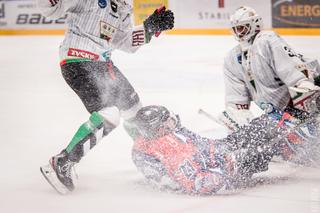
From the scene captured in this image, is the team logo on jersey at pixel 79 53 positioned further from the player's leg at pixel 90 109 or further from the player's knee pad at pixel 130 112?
the player's knee pad at pixel 130 112

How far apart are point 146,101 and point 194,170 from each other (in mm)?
Result: 1826

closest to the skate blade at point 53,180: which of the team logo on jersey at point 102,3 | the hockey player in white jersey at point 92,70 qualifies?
the hockey player in white jersey at point 92,70

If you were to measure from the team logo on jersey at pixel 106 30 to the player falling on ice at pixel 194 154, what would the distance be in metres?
0.37

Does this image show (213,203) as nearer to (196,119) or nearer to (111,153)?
(111,153)

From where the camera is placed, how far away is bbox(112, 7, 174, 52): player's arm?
357cm

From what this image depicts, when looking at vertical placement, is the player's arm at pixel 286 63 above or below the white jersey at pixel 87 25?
below

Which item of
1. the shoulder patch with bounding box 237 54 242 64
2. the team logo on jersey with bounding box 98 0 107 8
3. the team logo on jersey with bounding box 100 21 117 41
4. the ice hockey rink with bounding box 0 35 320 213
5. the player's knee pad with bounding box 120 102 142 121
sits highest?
the team logo on jersey with bounding box 98 0 107 8

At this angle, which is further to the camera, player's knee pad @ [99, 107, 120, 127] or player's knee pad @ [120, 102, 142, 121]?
player's knee pad @ [120, 102, 142, 121]

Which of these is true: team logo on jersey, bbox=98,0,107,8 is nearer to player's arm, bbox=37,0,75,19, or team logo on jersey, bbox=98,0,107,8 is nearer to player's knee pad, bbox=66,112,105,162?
player's arm, bbox=37,0,75,19

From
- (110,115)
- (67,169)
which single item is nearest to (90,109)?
(110,115)

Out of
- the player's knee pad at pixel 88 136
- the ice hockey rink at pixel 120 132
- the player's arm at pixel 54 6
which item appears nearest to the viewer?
the ice hockey rink at pixel 120 132

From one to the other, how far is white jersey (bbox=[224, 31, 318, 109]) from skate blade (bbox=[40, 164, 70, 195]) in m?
0.96

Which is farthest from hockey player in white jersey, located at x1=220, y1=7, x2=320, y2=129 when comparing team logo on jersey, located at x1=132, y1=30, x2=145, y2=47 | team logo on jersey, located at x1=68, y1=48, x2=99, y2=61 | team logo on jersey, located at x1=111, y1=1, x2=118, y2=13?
team logo on jersey, located at x1=68, y1=48, x2=99, y2=61

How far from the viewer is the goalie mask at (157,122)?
126 inches
